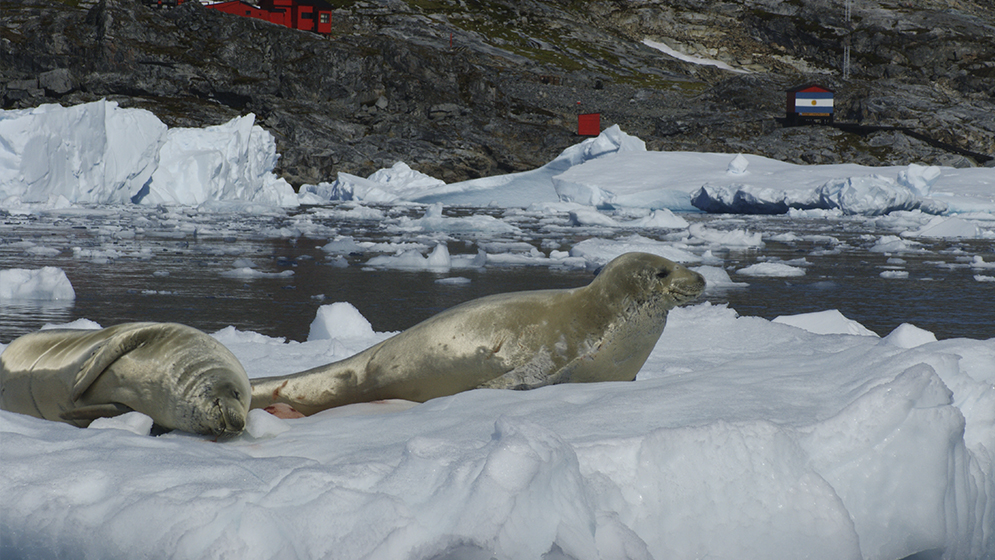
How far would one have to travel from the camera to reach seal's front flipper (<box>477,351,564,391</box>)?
8.97 ft

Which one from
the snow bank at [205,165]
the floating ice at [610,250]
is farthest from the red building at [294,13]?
the floating ice at [610,250]

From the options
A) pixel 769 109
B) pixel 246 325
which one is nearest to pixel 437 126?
pixel 769 109

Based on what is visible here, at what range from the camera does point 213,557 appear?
58.2 inches

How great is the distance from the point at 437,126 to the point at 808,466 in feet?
119

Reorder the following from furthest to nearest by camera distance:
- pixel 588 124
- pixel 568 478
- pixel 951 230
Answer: pixel 588 124 → pixel 951 230 → pixel 568 478

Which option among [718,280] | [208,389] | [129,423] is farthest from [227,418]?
[718,280]

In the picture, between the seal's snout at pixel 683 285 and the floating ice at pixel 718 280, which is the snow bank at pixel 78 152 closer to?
the floating ice at pixel 718 280

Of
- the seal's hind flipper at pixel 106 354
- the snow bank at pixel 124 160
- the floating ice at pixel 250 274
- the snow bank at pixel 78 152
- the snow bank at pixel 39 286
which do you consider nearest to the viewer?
the seal's hind flipper at pixel 106 354

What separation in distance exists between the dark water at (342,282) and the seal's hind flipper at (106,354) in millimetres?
2810

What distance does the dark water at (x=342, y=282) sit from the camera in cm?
609

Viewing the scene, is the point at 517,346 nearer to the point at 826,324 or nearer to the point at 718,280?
the point at 826,324

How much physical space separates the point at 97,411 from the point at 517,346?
4.40ft

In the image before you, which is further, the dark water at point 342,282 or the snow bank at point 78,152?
the snow bank at point 78,152

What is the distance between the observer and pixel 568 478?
5.52 feet
